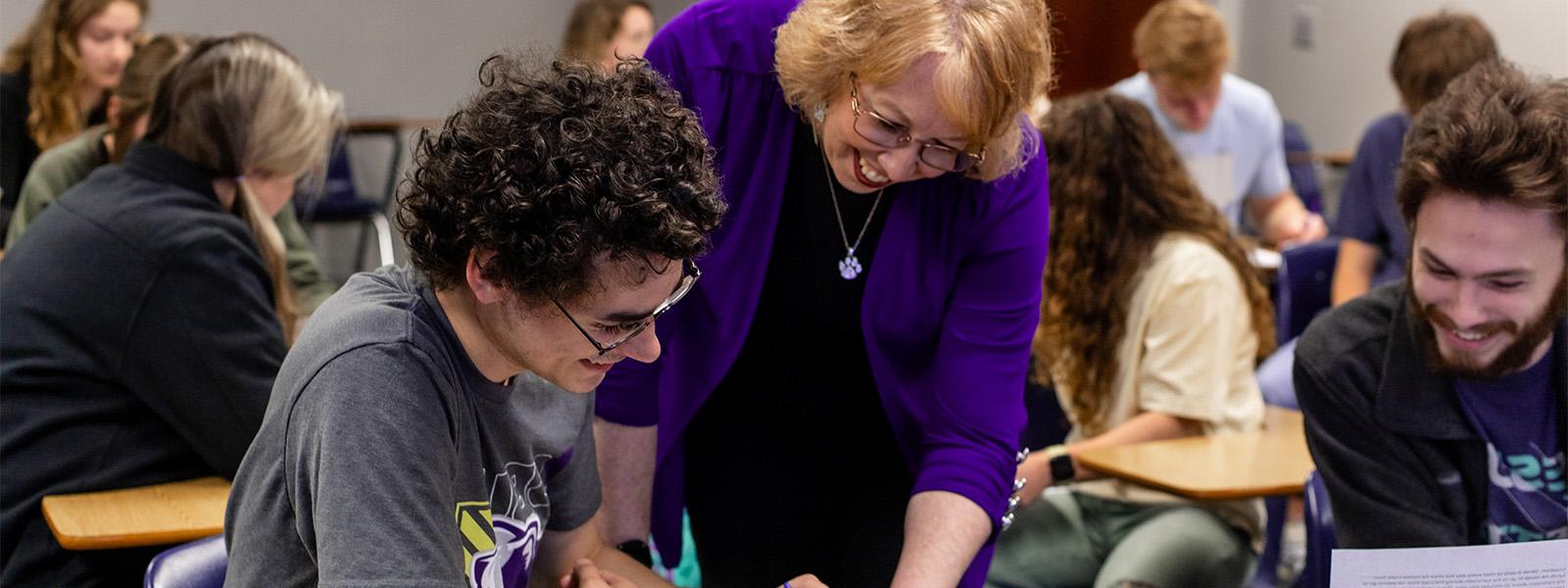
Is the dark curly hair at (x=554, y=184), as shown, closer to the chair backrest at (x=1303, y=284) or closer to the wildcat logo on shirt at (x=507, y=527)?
the wildcat logo on shirt at (x=507, y=527)

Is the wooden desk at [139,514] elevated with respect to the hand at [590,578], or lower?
lower

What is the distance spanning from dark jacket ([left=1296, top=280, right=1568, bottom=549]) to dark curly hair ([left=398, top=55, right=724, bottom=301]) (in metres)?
0.96

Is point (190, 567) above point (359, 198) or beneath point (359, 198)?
above

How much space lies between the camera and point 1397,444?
1799mm

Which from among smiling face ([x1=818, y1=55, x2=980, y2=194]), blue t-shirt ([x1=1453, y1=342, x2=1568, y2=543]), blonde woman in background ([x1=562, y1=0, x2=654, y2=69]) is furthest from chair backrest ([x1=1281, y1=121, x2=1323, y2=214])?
smiling face ([x1=818, y1=55, x2=980, y2=194])

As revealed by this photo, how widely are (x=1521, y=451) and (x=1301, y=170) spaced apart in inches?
179

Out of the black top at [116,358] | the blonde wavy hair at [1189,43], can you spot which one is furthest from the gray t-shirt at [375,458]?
the blonde wavy hair at [1189,43]

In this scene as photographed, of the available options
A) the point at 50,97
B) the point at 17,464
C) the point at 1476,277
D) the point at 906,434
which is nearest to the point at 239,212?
the point at 17,464

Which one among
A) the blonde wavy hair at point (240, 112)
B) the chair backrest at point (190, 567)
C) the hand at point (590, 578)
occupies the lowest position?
the chair backrest at point (190, 567)

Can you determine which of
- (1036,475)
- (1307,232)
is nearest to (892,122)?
(1036,475)

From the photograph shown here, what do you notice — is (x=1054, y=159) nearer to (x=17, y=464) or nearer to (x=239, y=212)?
(x=239, y=212)

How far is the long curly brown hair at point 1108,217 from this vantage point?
2.69 m

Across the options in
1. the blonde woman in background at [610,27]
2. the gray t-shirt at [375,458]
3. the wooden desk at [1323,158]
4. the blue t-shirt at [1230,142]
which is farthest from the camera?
the wooden desk at [1323,158]

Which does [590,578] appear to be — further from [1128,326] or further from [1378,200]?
[1378,200]
